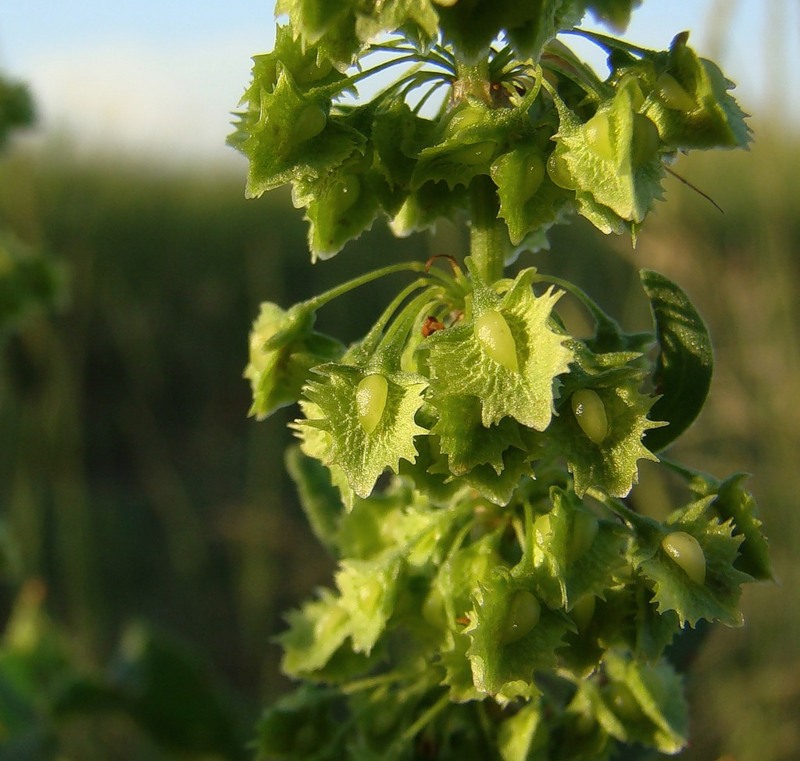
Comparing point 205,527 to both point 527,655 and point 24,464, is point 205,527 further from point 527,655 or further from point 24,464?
point 527,655

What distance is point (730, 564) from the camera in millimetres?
973

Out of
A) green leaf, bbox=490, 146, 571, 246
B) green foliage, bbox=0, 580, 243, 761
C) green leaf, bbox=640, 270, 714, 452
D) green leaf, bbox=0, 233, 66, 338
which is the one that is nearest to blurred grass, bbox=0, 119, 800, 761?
green foliage, bbox=0, 580, 243, 761

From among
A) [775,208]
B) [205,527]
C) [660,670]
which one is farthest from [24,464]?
[660,670]

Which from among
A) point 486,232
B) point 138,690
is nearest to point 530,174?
point 486,232

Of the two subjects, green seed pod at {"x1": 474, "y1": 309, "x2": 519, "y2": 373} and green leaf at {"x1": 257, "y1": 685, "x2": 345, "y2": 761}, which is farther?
green leaf at {"x1": 257, "y1": 685, "x2": 345, "y2": 761}

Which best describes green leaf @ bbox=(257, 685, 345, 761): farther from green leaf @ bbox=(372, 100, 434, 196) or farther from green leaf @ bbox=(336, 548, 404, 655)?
green leaf @ bbox=(372, 100, 434, 196)

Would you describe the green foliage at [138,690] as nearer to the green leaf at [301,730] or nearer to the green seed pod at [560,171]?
the green leaf at [301,730]

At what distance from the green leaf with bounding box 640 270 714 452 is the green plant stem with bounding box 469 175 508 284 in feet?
0.50

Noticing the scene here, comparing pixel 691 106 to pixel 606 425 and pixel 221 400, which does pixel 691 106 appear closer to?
pixel 606 425

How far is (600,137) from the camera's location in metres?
0.86

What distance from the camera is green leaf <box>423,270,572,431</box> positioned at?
2.80 ft

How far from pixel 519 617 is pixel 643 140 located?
437mm

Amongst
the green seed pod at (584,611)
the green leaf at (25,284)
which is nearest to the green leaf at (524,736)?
the green seed pod at (584,611)

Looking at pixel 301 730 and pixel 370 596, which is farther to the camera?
→ pixel 301 730
